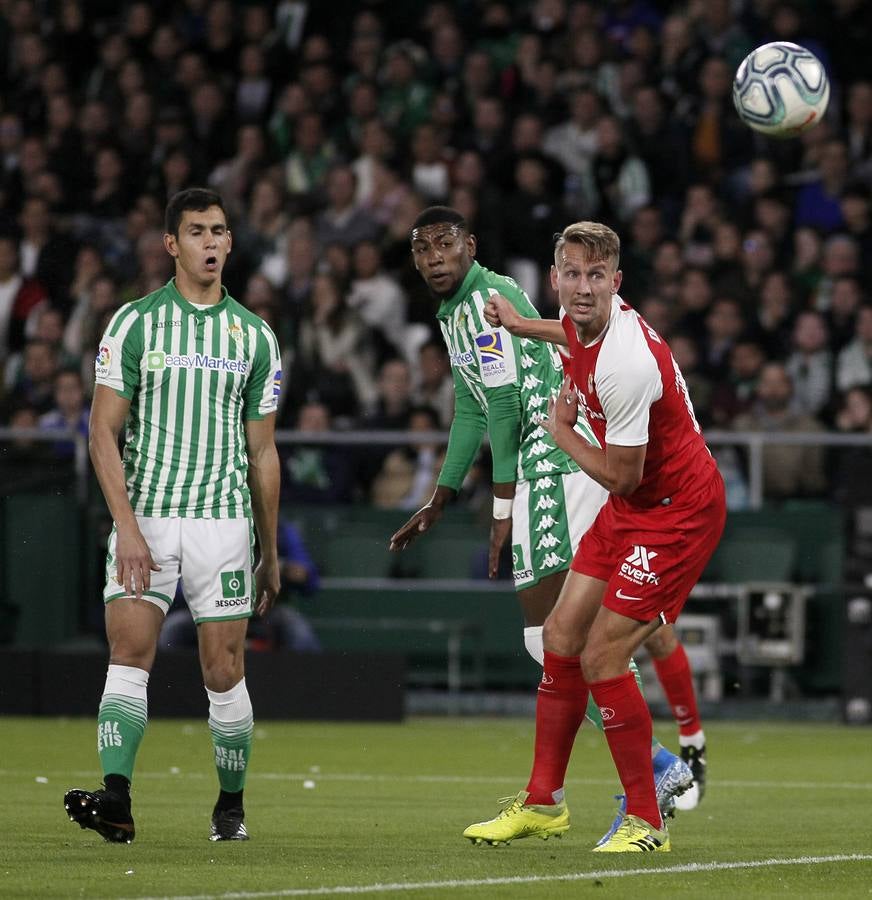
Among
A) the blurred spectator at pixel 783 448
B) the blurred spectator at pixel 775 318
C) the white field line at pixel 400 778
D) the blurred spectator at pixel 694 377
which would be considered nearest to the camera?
the white field line at pixel 400 778

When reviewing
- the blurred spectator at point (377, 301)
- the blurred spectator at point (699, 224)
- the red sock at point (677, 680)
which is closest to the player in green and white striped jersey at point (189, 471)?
the red sock at point (677, 680)

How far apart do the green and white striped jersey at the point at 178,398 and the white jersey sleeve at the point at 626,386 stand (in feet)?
5.05

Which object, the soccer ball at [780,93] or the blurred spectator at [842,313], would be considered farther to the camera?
the blurred spectator at [842,313]

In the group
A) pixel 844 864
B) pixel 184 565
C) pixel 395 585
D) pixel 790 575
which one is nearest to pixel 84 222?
pixel 395 585

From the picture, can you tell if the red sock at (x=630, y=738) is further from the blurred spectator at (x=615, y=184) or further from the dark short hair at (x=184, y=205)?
the blurred spectator at (x=615, y=184)

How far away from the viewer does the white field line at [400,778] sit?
33.6 feet

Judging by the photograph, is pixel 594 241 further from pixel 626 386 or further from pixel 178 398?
pixel 178 398

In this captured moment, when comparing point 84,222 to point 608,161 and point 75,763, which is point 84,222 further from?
point 75,763

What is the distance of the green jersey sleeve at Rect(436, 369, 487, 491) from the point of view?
862 centimetres

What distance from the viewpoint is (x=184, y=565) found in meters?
7.36

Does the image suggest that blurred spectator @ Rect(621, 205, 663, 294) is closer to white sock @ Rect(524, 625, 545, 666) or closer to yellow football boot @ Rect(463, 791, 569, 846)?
white sock @ Rect(524, 625, 545, 666)

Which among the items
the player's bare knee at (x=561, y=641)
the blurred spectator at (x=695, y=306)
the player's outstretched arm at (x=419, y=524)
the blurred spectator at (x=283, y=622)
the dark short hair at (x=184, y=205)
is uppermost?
the blurred spectator at (x=695, y=306)

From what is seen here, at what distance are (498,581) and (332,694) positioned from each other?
1.55 metres

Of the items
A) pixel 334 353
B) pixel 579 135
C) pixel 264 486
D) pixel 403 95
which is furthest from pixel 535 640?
pixel 403 95
